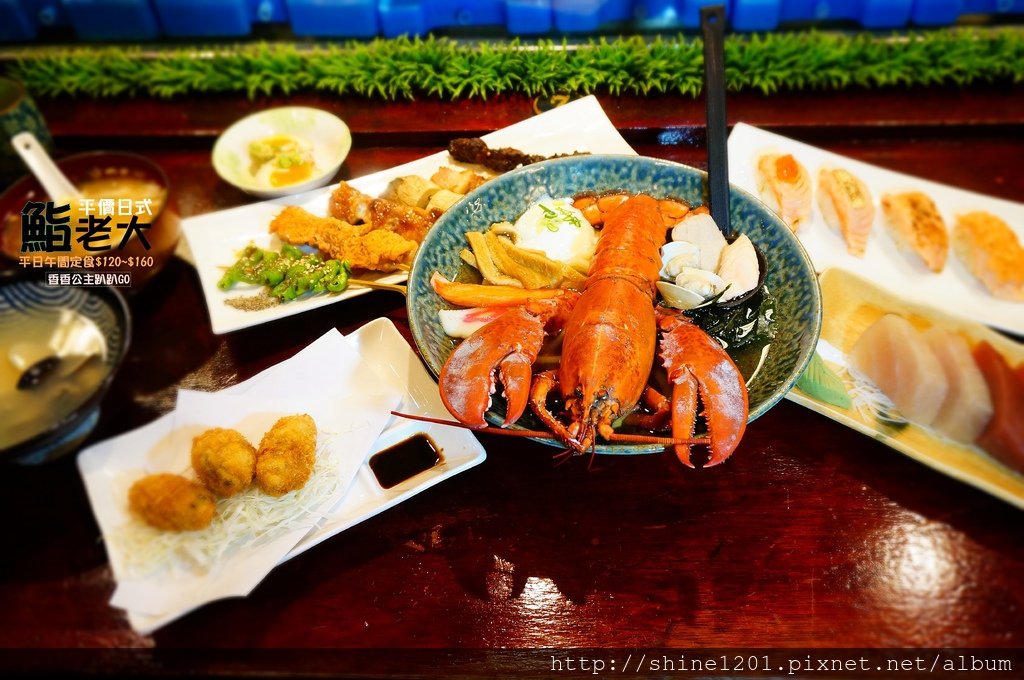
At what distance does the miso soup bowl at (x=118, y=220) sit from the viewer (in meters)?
2.14

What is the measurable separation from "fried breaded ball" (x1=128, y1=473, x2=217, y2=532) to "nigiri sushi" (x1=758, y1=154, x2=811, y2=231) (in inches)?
92.7

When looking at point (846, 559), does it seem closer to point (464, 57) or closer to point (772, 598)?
point (772, 598)

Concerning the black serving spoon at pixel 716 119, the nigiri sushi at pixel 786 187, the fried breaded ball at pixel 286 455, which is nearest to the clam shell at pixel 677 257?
the black serving spoon at pixel 716 119

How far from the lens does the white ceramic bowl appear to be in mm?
2691

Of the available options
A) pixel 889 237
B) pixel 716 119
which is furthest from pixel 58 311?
pixel 889 237

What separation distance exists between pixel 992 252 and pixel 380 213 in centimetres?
243

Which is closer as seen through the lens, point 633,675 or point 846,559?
point 633,675

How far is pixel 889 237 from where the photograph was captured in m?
2.52

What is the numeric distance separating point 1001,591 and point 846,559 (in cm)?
40

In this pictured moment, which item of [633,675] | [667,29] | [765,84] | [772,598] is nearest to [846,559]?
[772,598]

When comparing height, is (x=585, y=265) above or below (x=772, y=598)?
above

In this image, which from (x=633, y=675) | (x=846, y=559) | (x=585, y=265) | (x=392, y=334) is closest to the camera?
(x=633, y=675)

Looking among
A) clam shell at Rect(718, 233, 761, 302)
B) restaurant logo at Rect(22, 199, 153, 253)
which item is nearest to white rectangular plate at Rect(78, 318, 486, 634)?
restaurant logo at Rect(22, 199, 153, 253)

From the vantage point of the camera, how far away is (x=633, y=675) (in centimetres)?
162
